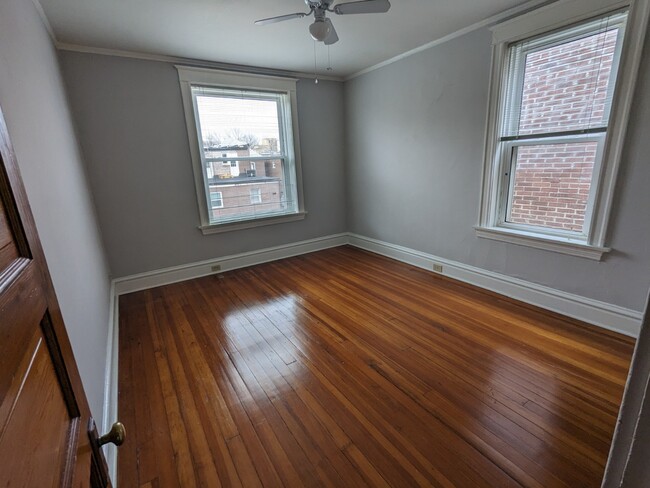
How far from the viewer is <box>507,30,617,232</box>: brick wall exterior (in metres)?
2.20

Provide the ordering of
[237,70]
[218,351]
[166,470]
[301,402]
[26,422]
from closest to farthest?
[26,422], [166,470], [301,402], [218,351], [237,70]

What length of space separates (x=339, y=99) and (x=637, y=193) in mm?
3534

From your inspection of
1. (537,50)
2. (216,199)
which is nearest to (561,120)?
(537,50)

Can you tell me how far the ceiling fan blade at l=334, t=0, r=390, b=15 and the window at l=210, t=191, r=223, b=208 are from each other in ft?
8.05

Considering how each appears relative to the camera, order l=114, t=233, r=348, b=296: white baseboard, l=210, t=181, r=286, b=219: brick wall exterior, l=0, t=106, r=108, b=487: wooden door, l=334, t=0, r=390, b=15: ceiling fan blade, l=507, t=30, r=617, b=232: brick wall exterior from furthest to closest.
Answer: l=210, t=181, r=286, b=219: brick wall exterior → l=114, t=233, r=348, b=296: white baseboard → l=507, t=30, r=617, b=232: brick wall exterior → l=334, t=0, r=390, b=15: ceiling fan blade → l=0, t=106, r=108, b=487: wooden door

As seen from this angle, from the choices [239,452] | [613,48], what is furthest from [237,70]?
[239,452]

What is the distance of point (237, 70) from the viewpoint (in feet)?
11.9

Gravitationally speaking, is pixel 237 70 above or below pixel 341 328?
above

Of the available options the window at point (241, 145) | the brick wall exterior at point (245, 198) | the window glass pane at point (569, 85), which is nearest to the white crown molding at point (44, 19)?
the window at point (241, 145)

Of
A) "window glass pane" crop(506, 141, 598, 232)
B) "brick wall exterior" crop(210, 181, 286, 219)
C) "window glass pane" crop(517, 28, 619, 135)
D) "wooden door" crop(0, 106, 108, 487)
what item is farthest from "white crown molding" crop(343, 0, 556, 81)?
"wooden door" crop(0, 106, 108, 487)

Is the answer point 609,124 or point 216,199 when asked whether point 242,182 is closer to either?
point 216,199

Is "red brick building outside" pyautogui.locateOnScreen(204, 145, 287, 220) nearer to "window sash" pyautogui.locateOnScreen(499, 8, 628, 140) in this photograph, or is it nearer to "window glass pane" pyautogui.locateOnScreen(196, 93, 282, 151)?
"window glass pane" pyautogui.locateOnScreen(196, 93, 282, 151)

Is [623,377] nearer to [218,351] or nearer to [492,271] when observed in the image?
[492,271]

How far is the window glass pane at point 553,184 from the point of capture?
237 cm
